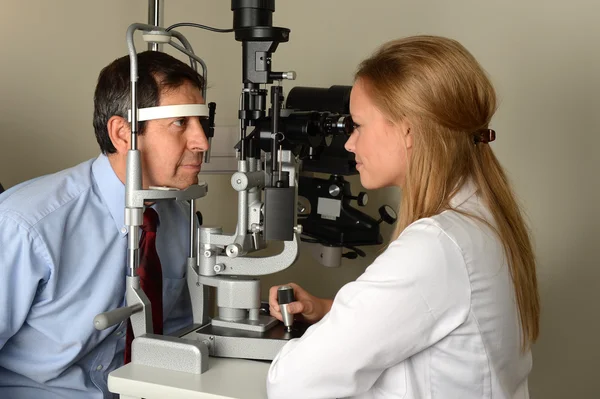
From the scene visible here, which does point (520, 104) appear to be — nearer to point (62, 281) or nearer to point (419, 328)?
point (419, 328)

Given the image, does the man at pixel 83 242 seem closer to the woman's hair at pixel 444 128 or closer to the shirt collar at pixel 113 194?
the shirt collar at pixel 113 194

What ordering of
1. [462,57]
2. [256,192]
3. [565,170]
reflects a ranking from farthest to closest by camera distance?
[565,170]
[256,192]
[462,57]

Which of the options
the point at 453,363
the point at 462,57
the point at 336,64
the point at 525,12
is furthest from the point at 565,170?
the point at 453,363

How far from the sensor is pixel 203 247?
1.53 meters

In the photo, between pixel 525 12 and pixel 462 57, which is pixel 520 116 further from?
pixel 462 57

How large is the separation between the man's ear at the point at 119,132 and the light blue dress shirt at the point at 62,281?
0.06 metres

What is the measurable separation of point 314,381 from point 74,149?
1.52 m

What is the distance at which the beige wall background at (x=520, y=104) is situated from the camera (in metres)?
2.13

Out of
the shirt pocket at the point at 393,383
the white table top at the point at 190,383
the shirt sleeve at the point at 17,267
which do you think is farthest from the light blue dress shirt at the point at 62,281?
the shirt pocket at the point at 393,383

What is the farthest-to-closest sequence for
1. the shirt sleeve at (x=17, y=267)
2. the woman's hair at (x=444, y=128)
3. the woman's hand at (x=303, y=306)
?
the woman's hand at (x=303, y=306) < the shirt sleeve at (x=17, y=267) < the woman's hair at (x=444, y=128)

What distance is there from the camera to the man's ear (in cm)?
157

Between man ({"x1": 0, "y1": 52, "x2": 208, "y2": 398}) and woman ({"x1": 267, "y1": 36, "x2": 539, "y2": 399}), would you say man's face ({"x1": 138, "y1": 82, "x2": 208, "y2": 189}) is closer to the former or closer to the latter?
man ({"x1": 0, "y1": 52, "x2": 208, "y2": 398})

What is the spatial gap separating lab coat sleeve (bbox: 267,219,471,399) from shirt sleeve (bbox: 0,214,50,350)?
623mm

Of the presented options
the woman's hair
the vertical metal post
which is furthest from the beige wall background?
the woman's hair
